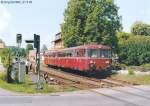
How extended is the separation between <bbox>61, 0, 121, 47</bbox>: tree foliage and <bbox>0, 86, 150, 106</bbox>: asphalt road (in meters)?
27.1

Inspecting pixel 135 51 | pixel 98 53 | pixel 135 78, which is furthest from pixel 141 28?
pixel 135 78

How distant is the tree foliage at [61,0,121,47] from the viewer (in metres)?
54.1

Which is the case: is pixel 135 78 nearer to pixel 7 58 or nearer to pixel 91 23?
pixel 7 58

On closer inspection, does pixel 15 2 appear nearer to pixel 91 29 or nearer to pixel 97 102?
pixel 97 102

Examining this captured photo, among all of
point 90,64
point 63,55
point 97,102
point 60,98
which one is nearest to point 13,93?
point 60,98

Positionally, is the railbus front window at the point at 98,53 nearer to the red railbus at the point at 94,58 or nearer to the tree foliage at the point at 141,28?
the red railbus at the point at 94,58

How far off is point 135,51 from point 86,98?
33272 mm

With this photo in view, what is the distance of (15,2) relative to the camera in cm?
3127

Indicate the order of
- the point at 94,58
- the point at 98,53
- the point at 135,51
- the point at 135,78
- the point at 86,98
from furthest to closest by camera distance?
the point at 135,51, the point at 98,53, the point at 94,58, the point at 135,78, the point at 86,98

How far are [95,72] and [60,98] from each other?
19.0 m

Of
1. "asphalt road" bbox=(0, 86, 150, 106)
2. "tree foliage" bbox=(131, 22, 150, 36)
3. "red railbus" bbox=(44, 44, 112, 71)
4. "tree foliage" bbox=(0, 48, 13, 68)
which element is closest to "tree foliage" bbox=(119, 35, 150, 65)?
"red railbus" bbox=(44, 44, 112, 71)

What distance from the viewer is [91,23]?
54156 mm

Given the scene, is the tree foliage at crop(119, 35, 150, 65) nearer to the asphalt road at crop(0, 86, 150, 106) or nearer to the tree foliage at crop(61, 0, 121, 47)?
the tree foliage at crop(61, 0, 121, 47)

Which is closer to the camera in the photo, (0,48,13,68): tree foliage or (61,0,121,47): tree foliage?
(0,48,13,68): tree foliage
